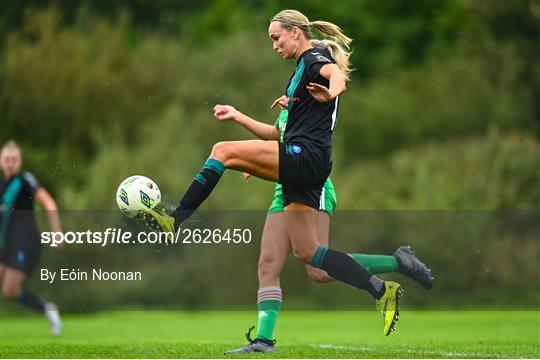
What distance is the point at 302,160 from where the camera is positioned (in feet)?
24.9

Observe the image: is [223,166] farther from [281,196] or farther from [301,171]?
[281,196]

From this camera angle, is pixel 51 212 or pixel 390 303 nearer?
pixel 390 303

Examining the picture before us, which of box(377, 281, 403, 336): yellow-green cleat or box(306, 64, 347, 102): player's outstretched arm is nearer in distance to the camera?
box(306, 64, 347, 102): player's outstretched arm

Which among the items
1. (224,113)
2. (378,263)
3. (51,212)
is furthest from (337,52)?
(51,212)

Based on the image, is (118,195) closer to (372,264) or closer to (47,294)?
(372,264)

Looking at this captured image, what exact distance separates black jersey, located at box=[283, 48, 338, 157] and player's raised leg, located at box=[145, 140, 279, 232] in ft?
0.94

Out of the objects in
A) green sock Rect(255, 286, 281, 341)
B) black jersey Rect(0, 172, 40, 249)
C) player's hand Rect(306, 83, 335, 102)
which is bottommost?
green sock Rect(255, 286, 281, 341)

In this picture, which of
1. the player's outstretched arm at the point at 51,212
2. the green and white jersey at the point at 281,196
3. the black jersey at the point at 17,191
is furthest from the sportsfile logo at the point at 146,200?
the black jersey at the point at 17,191

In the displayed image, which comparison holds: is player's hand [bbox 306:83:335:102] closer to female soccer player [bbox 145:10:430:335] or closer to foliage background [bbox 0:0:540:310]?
female soccer player [bbox 145:10:430:335]

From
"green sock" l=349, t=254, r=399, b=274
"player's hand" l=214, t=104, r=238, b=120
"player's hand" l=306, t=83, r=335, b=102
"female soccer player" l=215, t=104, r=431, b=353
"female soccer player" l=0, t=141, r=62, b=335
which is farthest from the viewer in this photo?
"female soccer player" l=0, t=141, r=62, b=335

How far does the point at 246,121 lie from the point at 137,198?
1.05 meters

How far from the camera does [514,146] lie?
2666 cm

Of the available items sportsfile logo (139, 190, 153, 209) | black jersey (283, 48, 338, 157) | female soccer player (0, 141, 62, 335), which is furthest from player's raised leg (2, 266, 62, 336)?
black jersey (283, 48, 338, 157)

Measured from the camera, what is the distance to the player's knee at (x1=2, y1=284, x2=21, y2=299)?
1266 cm
